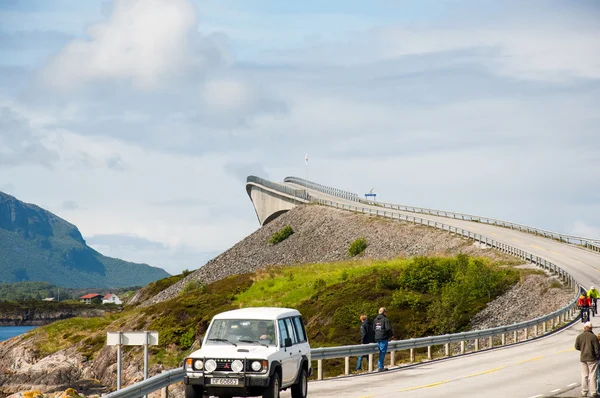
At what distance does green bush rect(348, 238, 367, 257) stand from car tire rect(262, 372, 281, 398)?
3016 inches

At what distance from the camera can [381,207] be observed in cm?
11788

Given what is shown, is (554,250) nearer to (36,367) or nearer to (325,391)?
(36,367)

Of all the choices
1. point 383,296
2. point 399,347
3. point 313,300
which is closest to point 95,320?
point 313,300

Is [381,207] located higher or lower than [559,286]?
higher

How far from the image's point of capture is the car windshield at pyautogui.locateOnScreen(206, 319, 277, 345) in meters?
18.2

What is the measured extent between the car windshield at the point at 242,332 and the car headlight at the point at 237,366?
2.65ft

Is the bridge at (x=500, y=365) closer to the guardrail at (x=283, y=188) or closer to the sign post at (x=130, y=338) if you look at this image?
the sign post at (x=130, y=338)

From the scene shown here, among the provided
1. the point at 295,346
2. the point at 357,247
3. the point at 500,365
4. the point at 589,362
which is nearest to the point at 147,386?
the point at 295,346

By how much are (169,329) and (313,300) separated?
459 inches

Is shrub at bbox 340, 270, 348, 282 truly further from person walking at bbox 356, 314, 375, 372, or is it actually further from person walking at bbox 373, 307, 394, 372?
person walking at bbox 373, 307, 394, 372

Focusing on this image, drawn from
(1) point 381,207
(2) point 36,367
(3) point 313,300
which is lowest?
(2) point 36,367

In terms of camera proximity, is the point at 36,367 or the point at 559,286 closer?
the point at 559,286

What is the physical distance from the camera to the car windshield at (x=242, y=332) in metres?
18.2

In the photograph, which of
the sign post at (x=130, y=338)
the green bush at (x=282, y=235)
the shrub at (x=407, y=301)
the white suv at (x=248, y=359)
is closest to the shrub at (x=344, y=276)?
the shrub at (x=407, y=301)
